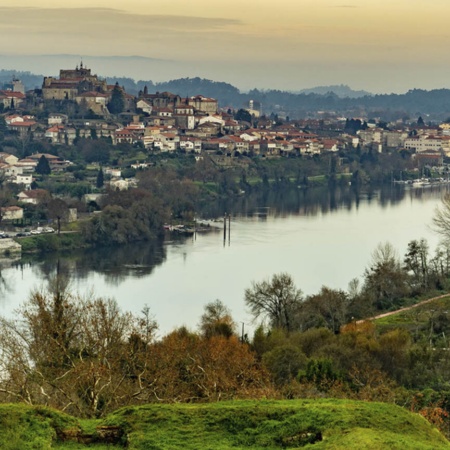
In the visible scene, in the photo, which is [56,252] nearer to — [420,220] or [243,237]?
[243,237]

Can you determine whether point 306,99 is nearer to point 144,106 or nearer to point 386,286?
point 144,106

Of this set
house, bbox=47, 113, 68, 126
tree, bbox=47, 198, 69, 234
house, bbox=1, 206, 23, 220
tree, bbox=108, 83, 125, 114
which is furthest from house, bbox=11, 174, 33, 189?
tree, bbox=108, 83, 125, 114

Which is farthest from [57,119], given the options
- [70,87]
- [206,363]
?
[206,363]

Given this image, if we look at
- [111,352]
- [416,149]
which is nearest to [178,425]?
[111,352]

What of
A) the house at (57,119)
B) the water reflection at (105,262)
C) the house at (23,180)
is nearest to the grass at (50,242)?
the water reflection at (105,262)

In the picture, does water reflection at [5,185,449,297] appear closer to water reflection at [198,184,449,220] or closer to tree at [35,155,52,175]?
water reflection at [198,184,449,220]

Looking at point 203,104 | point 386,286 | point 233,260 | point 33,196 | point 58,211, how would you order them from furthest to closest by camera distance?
point 203,104, point 33,196, point 58,211, point 233,260, point 386,286
